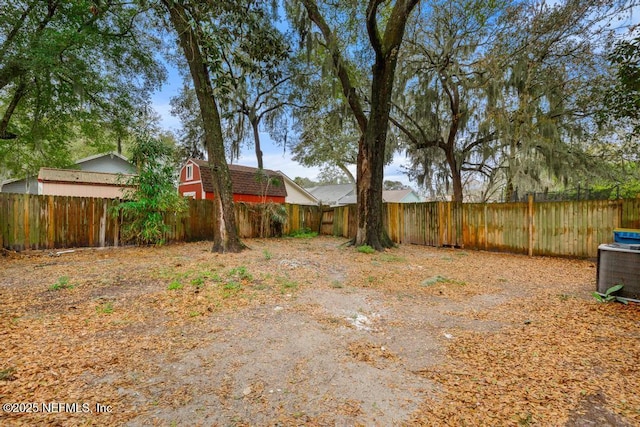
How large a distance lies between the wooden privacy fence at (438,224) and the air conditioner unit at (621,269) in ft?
11.1

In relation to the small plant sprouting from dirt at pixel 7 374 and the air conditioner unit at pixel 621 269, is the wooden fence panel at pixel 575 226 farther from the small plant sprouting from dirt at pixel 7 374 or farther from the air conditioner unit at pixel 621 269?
the small plant sprouting from dirt at pixel 7 374

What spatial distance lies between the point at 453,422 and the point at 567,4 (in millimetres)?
10021

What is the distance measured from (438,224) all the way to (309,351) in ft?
23.9

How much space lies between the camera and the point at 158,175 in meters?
7.59

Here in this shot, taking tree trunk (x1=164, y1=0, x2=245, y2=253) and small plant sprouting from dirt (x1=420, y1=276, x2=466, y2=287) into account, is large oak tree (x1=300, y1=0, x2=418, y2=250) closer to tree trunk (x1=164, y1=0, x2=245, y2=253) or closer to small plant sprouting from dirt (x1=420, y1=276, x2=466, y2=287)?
small plant sprouting from dirt (x1=420, y1=276, x2=466, y2=287)

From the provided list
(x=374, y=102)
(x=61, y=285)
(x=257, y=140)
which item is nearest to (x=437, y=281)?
(x=374, y=102)

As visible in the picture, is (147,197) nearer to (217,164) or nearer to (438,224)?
(217,164)

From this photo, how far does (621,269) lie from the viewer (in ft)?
10.8

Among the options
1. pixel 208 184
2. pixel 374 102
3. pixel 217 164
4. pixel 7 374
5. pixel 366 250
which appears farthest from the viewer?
pixel 208 184

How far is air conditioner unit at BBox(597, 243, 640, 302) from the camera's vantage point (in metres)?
3.16

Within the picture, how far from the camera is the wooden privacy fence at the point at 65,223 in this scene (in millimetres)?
6255

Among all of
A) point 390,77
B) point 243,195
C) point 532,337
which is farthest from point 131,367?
point 243,195

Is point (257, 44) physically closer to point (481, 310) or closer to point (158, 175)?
point (158, 175)

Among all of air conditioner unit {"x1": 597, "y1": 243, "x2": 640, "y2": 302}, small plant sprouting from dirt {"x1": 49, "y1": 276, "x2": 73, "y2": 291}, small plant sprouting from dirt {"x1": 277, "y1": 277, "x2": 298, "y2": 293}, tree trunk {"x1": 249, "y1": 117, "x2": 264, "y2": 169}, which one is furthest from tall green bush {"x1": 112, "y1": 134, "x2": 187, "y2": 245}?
air conditioner unit {"x1": 597, "y1": 243, "x2": 640, "y2": 302}
